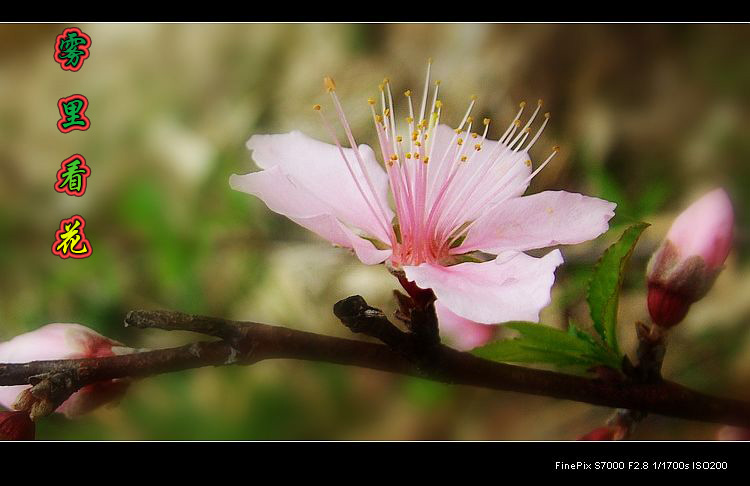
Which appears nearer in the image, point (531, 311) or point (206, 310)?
point (531, 311)

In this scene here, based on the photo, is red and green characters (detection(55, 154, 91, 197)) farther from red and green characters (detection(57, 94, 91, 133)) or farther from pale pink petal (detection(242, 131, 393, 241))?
pale pink petal (detection(242, 131, 393, 241))

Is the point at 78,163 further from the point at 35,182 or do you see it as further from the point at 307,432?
the point at 307,432

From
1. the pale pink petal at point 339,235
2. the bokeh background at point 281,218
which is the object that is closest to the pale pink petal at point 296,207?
the pale pink petal at point 339,235

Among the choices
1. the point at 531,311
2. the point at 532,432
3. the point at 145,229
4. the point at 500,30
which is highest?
the point at 500,30

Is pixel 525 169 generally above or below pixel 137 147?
below

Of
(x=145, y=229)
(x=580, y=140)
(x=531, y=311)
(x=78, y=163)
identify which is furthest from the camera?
(x=145, y=229)

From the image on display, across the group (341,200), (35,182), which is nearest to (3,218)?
(35,182)

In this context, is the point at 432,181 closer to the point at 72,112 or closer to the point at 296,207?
the point at 296,207

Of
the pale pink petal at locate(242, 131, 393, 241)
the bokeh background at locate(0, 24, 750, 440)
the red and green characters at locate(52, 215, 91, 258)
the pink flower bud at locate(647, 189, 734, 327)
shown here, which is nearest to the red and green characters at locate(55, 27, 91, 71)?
the bokeh background at locate(0, 24, 750, 440)
